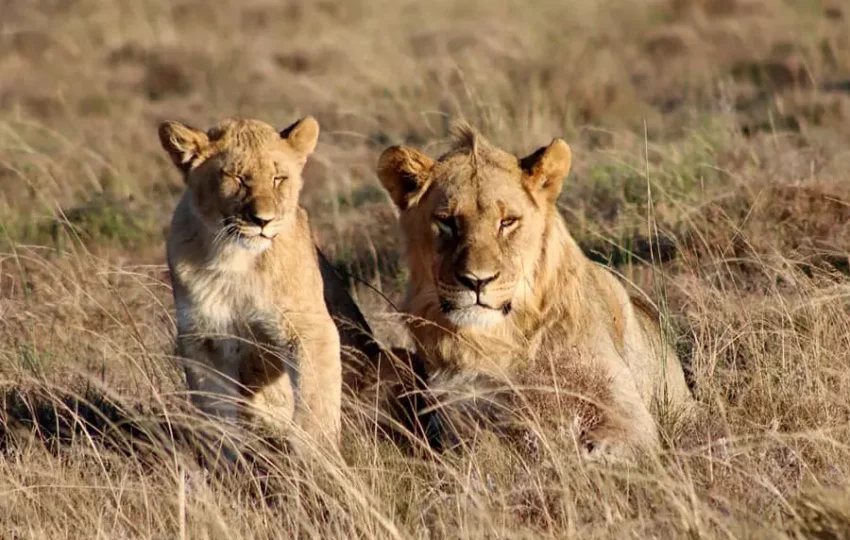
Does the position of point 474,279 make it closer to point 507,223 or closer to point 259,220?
point 507,223

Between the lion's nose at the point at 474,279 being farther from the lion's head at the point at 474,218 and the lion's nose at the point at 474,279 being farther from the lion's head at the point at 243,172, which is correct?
the lion's head at the point at 243,172

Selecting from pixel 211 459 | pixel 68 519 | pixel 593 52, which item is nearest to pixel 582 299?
pixel 211 459

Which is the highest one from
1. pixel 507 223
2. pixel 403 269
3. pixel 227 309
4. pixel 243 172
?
pixel 243 172

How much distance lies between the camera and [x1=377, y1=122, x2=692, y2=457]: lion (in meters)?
5.14

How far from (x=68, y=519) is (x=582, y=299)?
70.2 inches

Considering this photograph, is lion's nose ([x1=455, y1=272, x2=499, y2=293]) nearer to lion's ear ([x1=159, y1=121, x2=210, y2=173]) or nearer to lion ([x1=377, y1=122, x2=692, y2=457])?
lion ([x1=377, y1=122, x2=692, y2=457])

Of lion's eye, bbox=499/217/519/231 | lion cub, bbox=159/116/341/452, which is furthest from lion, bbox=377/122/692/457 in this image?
lion cub, bbox=159/116/341/452

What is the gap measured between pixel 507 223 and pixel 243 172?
36.4 inches

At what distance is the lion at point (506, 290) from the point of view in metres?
5.14

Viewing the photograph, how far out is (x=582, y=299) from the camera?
5527 mm

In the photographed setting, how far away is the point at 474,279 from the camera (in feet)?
Answer: 16.5

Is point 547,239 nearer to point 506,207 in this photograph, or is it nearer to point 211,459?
point 506,207

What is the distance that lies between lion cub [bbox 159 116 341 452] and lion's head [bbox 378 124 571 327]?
1.30 ft

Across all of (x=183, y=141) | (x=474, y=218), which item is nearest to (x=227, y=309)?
(x=183, y=141)
